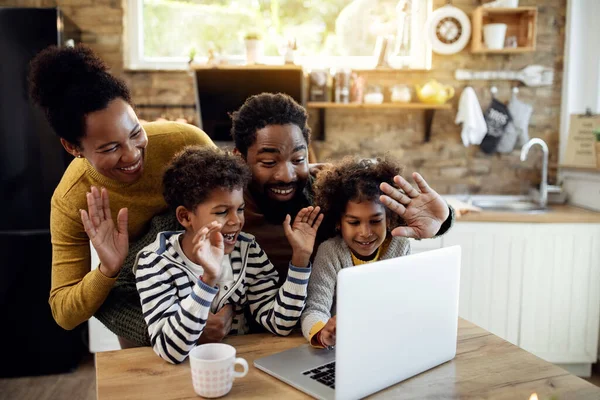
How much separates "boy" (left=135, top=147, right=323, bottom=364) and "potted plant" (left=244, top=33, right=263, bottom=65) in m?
1.99

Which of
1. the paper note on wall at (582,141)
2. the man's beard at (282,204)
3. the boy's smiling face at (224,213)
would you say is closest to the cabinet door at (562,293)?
the paper note on wall at (582,141)

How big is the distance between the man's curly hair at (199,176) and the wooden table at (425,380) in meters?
0.36

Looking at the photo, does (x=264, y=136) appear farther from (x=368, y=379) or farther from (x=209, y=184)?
(x=368, y=379)

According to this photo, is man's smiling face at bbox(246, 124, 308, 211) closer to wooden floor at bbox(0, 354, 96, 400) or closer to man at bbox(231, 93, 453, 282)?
man at bbox(231, 93, 453, 282)


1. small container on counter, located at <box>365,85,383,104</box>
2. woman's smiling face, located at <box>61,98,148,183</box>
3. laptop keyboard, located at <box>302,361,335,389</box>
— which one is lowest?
laptop keyboard, located at <box>302,361,335,389</box>

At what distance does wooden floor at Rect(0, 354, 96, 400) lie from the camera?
8.91ft

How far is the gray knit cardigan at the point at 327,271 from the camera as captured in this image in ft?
4.31

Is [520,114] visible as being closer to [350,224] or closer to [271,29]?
[271,29]

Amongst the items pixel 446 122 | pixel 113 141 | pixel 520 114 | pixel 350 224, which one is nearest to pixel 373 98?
pixel 446 122

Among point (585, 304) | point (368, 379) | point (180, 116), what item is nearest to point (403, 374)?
point (368, 379)

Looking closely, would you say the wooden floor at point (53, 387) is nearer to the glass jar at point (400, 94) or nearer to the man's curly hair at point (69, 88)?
the man's curly hair at point (69, 88)

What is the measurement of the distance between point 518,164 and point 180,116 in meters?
2.21

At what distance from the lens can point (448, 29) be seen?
3.38 m

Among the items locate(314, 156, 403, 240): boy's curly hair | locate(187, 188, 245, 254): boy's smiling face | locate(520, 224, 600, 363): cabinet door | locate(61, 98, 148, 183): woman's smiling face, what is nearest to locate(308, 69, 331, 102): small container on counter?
locate(520, 224, 600, 363): cabinet door
